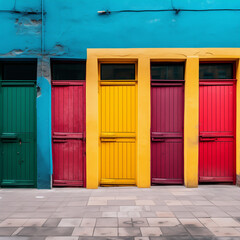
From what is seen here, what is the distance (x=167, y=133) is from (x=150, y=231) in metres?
3.15

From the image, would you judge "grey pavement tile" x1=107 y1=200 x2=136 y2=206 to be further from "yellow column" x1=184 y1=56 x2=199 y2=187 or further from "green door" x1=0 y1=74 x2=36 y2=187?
"green door" x1=0 y1=74 x2=36 y2=187

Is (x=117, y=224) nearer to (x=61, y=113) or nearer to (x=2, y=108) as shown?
(x=61, y=113)

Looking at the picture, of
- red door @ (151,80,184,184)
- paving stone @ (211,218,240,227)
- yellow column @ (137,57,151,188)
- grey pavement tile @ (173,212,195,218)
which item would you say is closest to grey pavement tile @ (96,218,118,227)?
grey pavement tile @ (173,212,195,218)

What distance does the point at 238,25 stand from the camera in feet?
20.1

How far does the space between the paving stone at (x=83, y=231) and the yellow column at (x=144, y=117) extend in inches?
104

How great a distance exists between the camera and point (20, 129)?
625 centimetres

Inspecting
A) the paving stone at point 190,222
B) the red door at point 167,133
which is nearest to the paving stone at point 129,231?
the paving stone at point 190,222

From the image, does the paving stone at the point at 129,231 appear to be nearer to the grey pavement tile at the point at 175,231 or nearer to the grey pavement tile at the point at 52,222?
the grey pavement tile at the point at 175,231

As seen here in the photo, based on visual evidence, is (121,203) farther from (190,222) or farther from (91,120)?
(91,120)

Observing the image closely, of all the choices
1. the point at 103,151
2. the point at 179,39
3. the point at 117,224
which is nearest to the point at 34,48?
the point at 103,151

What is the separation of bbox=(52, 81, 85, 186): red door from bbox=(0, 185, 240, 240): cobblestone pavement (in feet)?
1.30

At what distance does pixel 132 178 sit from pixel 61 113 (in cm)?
261

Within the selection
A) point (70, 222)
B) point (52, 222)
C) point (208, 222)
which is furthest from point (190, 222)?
point (52, 222)

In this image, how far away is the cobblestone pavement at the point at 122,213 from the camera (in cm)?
357
